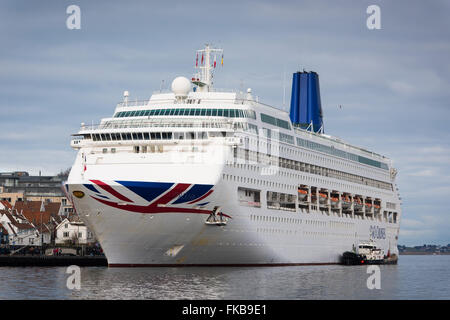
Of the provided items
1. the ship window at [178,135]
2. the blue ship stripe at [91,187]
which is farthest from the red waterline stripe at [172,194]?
the ship window at [178,135]

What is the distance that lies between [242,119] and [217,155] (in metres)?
5.01

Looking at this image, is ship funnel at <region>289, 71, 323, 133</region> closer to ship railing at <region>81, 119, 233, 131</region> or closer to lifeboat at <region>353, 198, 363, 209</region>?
lifeboat at <region>353, 198, 363, 209</region>

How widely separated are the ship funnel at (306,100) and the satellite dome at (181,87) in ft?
94.6

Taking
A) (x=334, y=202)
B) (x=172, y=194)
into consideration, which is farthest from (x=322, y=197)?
(x=172, y=194)

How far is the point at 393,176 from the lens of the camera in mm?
83438

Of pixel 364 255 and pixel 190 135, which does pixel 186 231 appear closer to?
pixel 190 135

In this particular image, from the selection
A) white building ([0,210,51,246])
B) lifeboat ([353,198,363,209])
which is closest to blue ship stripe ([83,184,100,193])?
lifeboat ([353,198,363,209])

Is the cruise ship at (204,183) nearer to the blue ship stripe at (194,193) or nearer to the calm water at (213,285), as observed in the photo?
the blue ship stripe at (194,193)

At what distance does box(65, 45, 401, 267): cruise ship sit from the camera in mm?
46750

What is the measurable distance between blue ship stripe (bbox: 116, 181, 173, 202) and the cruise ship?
65 mm

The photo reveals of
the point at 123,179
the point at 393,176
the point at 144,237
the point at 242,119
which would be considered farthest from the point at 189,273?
the point at 393,176

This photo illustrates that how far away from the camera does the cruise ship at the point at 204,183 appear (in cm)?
4675

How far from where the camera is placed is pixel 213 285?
131ft
